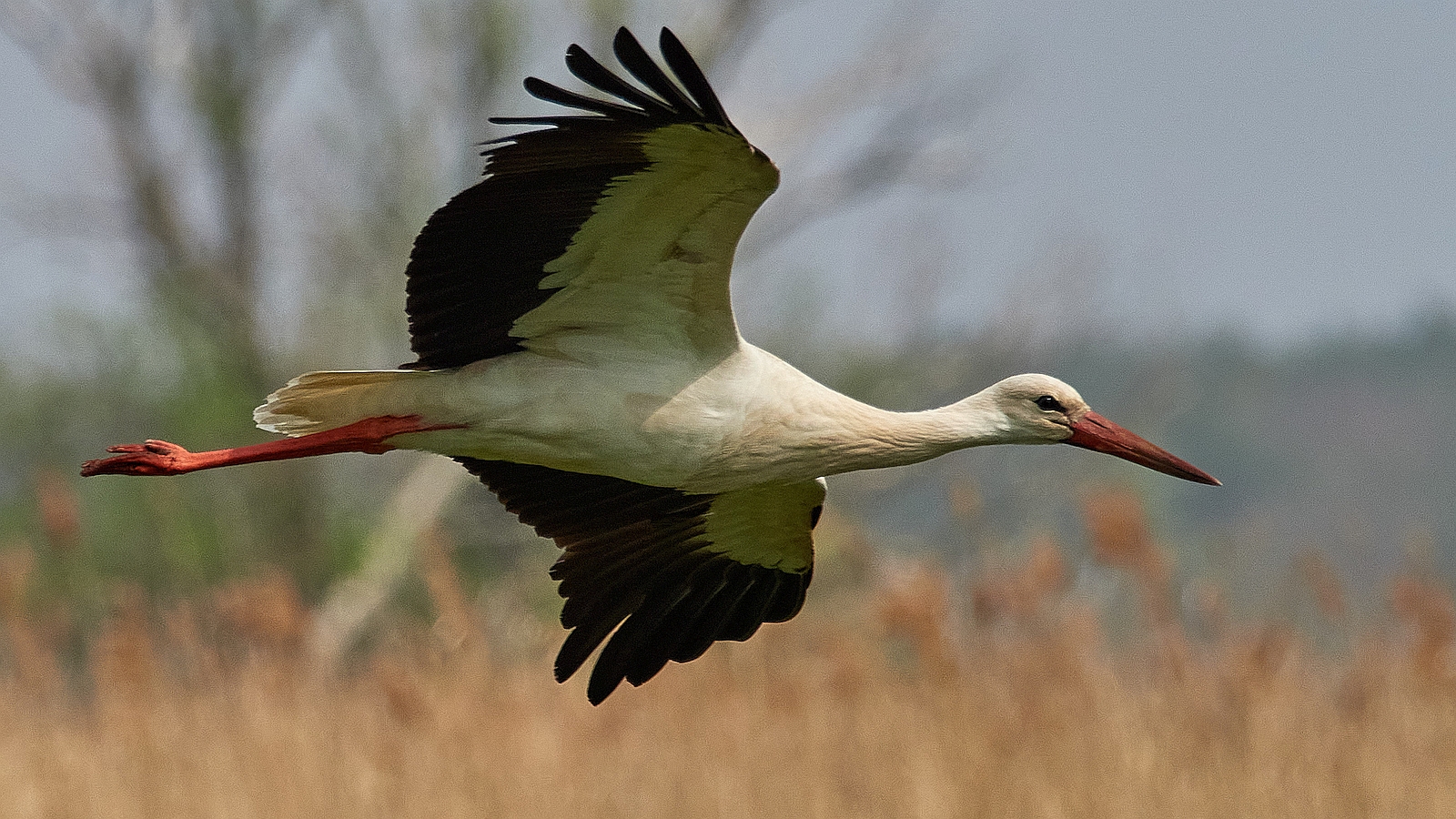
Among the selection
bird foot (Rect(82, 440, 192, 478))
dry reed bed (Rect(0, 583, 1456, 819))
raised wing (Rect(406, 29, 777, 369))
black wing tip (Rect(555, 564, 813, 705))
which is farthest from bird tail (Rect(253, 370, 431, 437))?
dry reed bed (Rect(0, 583, 1456, 819))

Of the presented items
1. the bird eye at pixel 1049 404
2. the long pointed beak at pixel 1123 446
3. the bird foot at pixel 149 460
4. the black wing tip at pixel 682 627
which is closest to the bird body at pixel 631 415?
the bird foot at pixel 149 460

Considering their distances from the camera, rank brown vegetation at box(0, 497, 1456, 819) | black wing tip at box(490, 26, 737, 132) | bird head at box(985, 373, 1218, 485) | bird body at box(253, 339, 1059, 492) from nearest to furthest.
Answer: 1. black wing tip at box(490, 26, 737, 132)
2. bird body at box(253, 339, 1059, 492)
3. bird head at box(985, 373, 1218, 485)
4. brown vegetation at box(0, 497, 1456, 819)

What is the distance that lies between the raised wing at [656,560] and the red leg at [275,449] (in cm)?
66

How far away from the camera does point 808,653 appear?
750 centimetres

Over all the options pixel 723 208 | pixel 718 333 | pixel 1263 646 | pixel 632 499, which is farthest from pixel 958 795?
pixel 723 208

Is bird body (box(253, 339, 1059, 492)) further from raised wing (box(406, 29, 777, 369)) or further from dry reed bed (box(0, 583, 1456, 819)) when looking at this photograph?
dry reed bed (box(0, 583, 1456, 819))

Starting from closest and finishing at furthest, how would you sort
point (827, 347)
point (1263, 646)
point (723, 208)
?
point (723, 208)
point (1263, 646)
point (827, 347)

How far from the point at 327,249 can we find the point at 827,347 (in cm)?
575

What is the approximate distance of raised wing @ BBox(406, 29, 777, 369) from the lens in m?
3.59

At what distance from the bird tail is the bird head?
158 cm

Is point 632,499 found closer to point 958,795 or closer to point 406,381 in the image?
point 406,381

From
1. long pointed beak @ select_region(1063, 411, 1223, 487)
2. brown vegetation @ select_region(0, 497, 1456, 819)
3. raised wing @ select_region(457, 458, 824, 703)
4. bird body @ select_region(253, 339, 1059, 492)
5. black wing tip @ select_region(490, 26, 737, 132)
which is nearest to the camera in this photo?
black wing tip @ select_region(490, 26, 737, 132)

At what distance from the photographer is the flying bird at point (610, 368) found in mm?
3857

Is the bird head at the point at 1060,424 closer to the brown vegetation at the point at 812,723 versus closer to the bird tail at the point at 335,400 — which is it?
the brown vegetation at the point at 812,723
